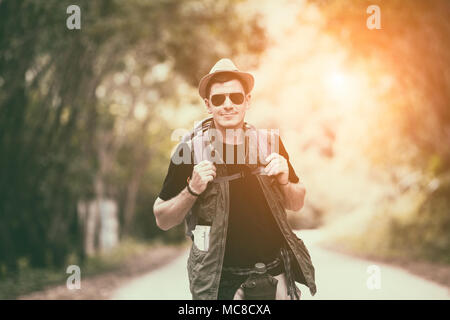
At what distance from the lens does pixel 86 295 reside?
11.1 metres

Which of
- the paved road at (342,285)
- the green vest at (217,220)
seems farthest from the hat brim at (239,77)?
the paved road at (342,285)

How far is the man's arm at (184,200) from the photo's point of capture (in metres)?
2.95

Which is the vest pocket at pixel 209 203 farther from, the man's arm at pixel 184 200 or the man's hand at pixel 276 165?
→ the man's hand at pixel 276 165

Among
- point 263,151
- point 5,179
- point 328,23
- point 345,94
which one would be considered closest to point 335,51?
point 328,23

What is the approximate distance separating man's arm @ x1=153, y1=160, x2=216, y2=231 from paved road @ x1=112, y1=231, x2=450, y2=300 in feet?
15.5

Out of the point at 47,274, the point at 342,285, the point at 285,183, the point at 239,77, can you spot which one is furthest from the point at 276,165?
the point at 47,274

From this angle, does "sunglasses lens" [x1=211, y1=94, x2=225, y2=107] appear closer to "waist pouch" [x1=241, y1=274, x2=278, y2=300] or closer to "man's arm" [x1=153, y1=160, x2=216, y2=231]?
"man's arm" [x1=153, y1=160, x2=216, y2=231]

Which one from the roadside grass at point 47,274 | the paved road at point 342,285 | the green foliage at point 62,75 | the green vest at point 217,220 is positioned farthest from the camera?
the green foliage at point 62,75

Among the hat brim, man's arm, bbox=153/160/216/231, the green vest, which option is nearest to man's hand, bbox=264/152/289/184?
the green vest

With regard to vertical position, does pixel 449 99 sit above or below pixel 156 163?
above

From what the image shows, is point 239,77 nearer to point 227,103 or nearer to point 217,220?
point 227,103

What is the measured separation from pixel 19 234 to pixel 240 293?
36.3 feet
